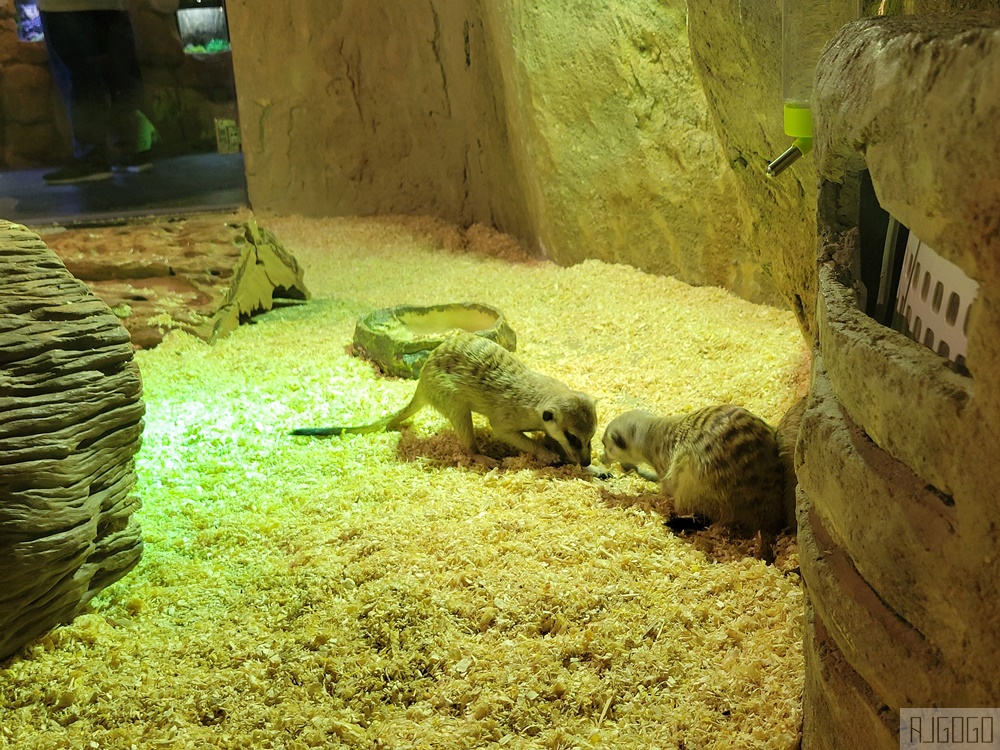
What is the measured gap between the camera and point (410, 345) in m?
4.51

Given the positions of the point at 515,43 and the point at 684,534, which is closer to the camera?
the point at 684,534

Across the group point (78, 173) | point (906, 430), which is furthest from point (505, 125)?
point (906, 430)

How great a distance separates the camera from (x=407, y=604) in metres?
2.52

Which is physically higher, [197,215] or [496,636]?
[197,215]

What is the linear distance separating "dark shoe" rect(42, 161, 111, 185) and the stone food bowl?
4.71 m

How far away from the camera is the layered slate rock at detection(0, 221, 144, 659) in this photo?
2264 millimetres

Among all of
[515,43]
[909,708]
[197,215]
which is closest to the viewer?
[909,708]

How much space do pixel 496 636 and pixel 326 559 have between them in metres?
0.72

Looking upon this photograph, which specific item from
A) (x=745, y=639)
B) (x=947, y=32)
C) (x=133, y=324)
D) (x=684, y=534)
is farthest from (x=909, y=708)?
(x=133, y=324)

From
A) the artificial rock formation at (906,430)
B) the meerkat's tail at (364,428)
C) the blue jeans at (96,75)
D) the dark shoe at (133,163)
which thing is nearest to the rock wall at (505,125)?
the dark shoe at (133,163)

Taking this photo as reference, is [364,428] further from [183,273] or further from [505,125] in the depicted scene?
[505,125]

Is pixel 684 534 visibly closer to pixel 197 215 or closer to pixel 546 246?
pixel 546 246

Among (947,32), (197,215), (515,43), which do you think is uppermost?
(515,43)

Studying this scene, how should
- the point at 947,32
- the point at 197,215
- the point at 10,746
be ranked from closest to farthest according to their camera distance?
the point at 947,32
the point at 10,746
the point at 197,215
